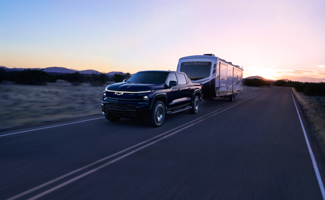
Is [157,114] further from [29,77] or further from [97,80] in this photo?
[97,80]

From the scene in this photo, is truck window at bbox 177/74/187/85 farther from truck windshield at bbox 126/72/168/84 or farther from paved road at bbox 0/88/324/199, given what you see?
paved road at bbox 0/88/324/199

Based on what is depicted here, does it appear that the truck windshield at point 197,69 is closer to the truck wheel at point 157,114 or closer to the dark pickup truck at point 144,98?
the dark pickup truck at point 144,98

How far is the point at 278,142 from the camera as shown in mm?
6988

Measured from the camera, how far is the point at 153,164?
4.79 meters

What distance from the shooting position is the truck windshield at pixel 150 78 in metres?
9.38

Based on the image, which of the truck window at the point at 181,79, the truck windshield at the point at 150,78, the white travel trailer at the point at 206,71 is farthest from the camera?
the white travel trailer at the point at 206,71

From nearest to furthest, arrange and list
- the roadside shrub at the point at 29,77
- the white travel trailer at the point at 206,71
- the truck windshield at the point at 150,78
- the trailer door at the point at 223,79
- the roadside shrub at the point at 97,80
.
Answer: the truck windshield at the point at 150,78, the white travel trailer at the point at 206,71, the trailer door at the point at 223,79, the roadside shrub at the point at 29,77, the roadside shrub at the point at 97,80

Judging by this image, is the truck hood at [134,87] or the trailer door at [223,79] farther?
the trailer door at [223,79]

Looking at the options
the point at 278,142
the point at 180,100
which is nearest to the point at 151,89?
the point at 180,100

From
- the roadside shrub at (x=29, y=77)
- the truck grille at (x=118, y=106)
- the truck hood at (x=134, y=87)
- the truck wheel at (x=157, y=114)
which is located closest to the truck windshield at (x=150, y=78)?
the truck hood at (x=134, y=87)

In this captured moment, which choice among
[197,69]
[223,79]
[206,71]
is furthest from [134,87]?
[223,79]

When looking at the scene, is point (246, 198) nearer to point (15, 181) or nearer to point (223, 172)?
point (223, 172)

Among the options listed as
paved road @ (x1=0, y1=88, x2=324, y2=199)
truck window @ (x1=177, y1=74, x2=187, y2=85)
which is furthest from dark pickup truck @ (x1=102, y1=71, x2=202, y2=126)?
paved road @ (x1=0, y1=88, x2=324, y2=199)

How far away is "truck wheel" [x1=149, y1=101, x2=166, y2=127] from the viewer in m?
8.27
